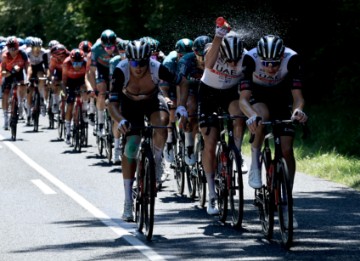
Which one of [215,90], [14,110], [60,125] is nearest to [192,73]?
→ [215,90]

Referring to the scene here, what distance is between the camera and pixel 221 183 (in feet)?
40.3

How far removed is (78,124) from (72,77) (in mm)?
1459

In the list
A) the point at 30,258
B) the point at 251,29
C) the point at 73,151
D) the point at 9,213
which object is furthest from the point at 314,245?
the point at 251,29

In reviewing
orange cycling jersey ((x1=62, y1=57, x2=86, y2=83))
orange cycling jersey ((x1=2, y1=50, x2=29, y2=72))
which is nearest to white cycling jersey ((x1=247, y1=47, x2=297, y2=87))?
orange cycling jersey ((x1=62, y1=57, x2=86, y2=83))

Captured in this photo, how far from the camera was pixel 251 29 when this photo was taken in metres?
29.4

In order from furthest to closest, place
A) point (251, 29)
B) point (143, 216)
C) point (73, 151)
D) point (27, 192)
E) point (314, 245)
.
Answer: point (251, 29) → point (73, 151) → point (27, 192) → point (143, 216) → point (314, 245)

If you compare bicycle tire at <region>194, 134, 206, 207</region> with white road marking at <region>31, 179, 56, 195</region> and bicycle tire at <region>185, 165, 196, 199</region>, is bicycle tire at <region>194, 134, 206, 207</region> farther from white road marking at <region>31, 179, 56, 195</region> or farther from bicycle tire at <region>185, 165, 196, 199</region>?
white road marking at <region>31, 179, 56, 195</region>

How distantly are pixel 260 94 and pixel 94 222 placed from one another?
222cm

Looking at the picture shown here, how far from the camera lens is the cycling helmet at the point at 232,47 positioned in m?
12.1

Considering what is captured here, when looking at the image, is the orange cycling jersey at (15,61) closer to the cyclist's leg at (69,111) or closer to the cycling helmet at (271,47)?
the cyclist's leg at (69,111)

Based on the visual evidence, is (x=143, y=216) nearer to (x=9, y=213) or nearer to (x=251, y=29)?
(x=9, y=213)

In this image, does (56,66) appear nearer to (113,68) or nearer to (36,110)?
(36,110)

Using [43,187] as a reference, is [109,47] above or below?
above

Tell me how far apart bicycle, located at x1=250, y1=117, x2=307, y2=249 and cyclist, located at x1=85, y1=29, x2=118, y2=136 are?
8.38m
